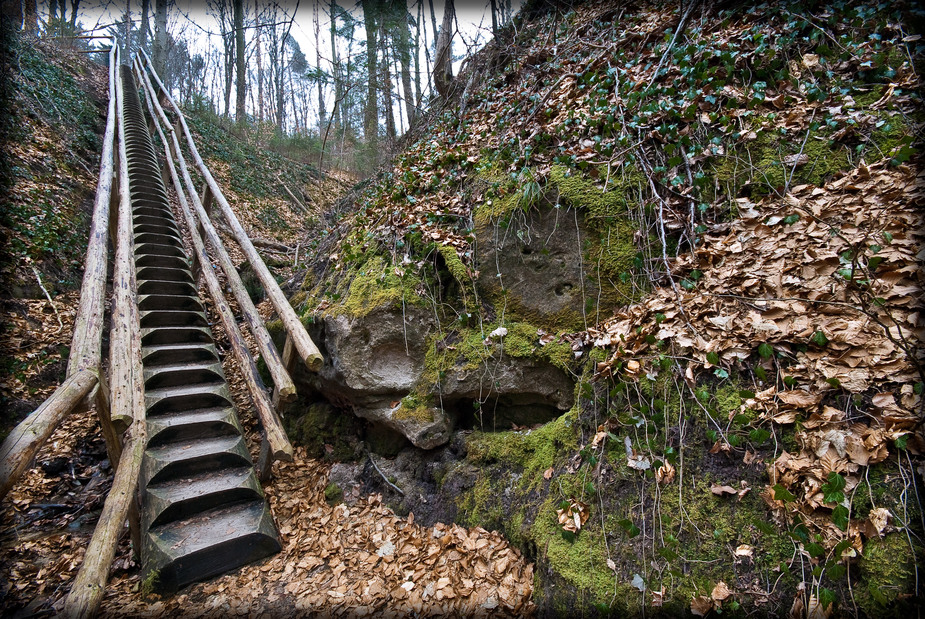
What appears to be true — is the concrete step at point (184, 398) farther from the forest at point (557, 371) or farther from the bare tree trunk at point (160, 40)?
the bare tree trunk at point (160, 40)

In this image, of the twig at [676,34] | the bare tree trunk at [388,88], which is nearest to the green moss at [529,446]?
the twig at [676,34]

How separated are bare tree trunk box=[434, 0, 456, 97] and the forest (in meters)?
2.50

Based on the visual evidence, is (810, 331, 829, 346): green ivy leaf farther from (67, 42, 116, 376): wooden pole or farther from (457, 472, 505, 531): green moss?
(67, 42, 116, 376): wooden pole

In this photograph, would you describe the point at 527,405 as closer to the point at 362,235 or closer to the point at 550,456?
the point at 550,456

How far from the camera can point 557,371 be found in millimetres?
3164

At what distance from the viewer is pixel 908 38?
3.01 metres

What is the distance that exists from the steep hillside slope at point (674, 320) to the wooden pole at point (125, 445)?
1583 mm

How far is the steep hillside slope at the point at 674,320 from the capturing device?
1.76 meters

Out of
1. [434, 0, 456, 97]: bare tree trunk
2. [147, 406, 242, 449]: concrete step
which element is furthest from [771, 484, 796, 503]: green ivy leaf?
[434, 0, 456, 97]: bare tree trunk

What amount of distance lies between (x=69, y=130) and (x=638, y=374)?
11.4m

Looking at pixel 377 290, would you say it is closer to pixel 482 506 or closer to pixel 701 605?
pixel 482 506

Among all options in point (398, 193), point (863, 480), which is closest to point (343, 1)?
point (398, 193)

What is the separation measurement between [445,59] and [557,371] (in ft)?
22.7

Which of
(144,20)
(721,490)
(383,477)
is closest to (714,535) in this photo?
(721,490)
